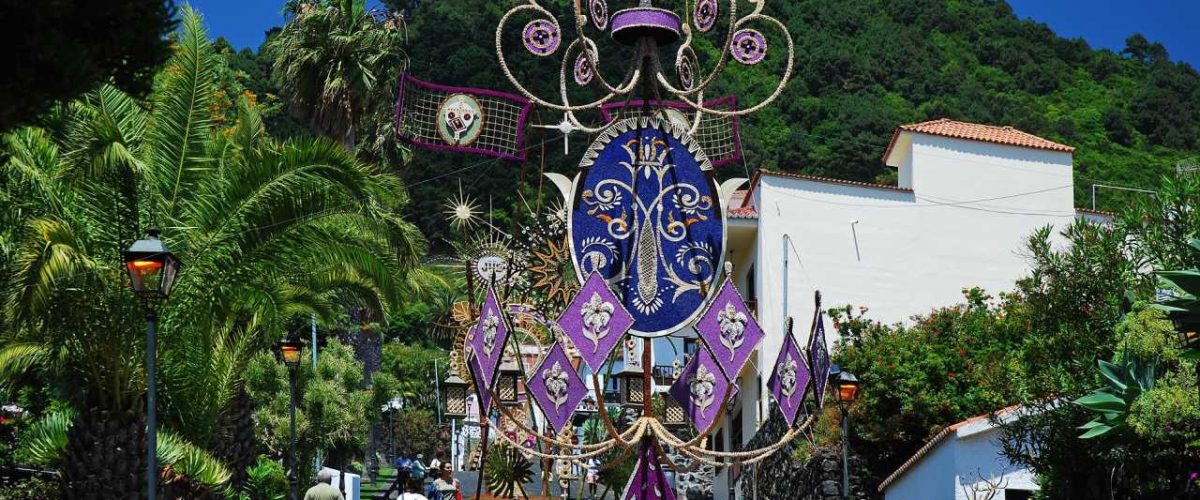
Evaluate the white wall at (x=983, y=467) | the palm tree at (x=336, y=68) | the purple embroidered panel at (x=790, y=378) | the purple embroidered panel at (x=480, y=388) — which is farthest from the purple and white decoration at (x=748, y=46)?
the palm tree at (x=336, y=68)

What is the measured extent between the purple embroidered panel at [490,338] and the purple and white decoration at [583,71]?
2.02 meters

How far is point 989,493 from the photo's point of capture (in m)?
18.3

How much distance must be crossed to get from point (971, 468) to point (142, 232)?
11.2 meters

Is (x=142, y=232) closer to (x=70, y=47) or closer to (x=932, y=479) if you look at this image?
(x=70, y=47)

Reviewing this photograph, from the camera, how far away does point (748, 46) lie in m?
12.5

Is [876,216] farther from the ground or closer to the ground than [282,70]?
closer to the ground

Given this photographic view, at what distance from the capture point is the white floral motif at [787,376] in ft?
39.5

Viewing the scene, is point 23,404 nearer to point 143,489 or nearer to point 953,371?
point 143,489

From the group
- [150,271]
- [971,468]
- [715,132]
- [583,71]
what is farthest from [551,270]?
[150,271]

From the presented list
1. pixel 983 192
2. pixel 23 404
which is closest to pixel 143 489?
pixel 23 404

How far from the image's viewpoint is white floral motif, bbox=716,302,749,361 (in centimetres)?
1144

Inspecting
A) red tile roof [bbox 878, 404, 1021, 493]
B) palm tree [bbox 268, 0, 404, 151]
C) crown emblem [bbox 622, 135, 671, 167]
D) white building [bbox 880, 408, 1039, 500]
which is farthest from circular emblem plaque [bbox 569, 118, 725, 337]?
palm tree [bbox 268, 0, 404, 151]

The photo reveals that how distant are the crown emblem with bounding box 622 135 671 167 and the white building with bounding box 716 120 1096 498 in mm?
16236

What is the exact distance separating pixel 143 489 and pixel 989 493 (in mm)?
10552
